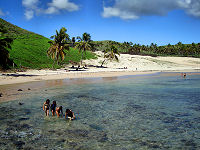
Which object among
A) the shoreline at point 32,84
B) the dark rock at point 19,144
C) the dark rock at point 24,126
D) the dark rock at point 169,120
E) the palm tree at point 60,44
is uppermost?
the palm tree at point 60,44

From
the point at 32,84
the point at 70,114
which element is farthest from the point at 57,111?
the point at 32,84

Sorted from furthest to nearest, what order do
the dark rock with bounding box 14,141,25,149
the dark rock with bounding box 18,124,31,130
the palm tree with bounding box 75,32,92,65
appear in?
the palm tree with bounding box 75,32,92,65 < the dark rock with bounding box 18,124,31,130 < the dark rock with bounding box 14,141,25,149

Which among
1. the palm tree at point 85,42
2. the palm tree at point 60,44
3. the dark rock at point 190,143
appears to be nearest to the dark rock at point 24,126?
the dark rock at point 190,143

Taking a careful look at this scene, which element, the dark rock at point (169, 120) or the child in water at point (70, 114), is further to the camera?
the dark rock at point (169, 120)

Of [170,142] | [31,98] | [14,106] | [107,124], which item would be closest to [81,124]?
[107,124]

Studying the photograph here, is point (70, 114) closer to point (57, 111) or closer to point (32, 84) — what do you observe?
point (57, 111)

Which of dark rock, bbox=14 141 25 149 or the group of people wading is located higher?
the group of people wading

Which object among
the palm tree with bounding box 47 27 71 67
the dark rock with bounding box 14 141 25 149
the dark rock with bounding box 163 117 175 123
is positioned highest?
the palm tree with bounding box 47 27 71 67

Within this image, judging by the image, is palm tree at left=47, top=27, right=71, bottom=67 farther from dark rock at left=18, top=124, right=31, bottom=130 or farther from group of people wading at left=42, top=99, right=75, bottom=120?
dark rock at left=18, top=124, right=31, bottom=130

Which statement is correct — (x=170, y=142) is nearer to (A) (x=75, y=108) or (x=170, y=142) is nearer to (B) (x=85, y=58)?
(A) (x=75, y=108)

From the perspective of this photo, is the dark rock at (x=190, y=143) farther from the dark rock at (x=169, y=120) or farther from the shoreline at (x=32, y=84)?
the shoreline at (x=32, y=84)

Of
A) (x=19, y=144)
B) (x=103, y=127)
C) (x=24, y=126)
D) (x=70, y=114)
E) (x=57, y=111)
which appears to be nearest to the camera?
(x=19, y=144)

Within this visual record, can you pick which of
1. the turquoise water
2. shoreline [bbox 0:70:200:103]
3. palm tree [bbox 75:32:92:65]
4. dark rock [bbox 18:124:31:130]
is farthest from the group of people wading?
palm tree [bbox 75:32:92:65]

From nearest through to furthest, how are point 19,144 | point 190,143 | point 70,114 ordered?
point 19,144 → point 190,143 → point 70,114
